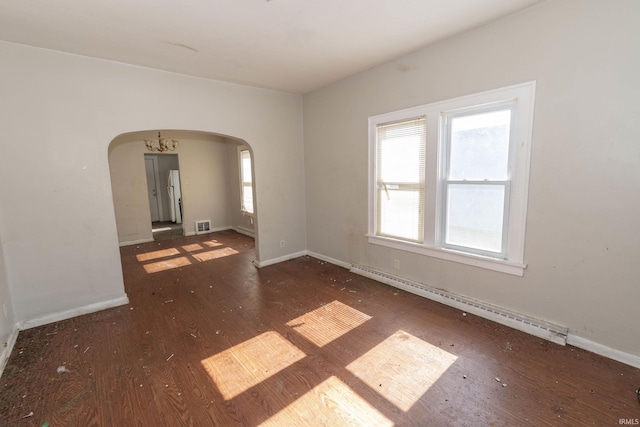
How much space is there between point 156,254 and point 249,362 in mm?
4084

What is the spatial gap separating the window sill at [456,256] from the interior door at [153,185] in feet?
25.4

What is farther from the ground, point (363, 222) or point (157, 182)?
point (157, 182)

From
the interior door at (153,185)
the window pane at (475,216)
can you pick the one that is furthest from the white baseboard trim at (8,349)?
the interior door at (153,185)

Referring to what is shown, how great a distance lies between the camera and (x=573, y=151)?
7.37 ft

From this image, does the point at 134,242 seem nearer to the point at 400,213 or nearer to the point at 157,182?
the point at 157,182

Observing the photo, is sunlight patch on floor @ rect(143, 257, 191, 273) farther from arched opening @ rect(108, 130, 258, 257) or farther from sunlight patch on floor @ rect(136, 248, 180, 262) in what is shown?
arched opening @ rect(108, 130, 258, 257)

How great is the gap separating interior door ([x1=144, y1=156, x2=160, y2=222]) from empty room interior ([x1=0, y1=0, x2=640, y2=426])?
5.72 m

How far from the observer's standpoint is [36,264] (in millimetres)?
2883

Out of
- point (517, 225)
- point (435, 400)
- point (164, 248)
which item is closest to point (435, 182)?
point (517, 225)

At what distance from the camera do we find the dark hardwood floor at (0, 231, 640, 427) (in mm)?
1771

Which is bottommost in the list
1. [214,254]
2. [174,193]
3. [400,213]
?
[214,254]

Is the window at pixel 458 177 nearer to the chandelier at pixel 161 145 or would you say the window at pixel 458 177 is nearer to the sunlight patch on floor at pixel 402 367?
the sunlight patch on floor at pixel 402 367

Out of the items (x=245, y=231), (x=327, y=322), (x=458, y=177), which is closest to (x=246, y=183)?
(x=245, y=231)

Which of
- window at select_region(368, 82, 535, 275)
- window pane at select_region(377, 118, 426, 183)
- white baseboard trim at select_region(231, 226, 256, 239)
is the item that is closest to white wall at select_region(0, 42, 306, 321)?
window pane at select_region(377, 118, 426, 183)
